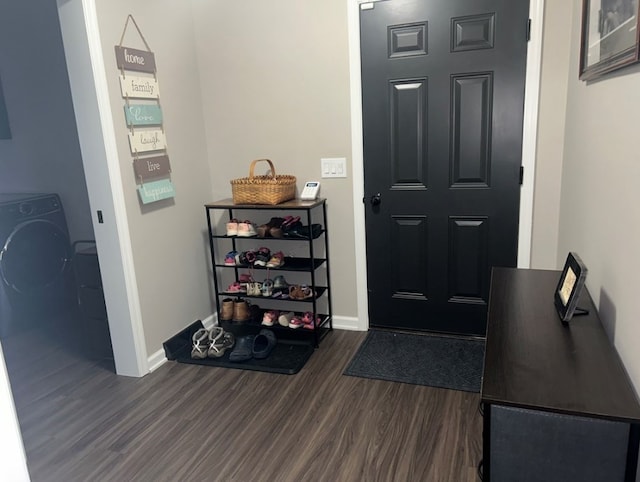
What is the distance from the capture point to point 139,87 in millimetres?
2656

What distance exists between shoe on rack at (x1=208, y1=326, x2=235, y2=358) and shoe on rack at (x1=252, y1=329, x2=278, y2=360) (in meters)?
0.18

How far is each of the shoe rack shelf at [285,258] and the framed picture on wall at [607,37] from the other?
5.18ft

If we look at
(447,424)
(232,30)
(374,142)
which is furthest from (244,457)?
(232,30)

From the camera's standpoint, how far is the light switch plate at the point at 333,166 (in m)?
3.02

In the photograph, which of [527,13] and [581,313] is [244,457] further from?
[527,13]

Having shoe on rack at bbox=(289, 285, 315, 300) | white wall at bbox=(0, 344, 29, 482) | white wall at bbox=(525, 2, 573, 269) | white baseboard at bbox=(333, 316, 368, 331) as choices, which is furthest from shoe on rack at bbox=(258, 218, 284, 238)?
white wall at bbox=(0, 344, 29, 482)

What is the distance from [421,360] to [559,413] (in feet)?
5.47

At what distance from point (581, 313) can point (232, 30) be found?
260cm

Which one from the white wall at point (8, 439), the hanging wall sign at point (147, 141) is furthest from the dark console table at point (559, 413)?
the hanging wall sign at point (147, 141)

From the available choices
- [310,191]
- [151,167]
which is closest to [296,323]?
[310,191]

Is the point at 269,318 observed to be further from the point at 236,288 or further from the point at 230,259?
the point at 230,259

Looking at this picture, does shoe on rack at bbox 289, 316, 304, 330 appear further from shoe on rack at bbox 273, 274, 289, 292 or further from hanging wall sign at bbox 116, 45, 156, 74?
hanging wall sign at bbox 116, 45, 156, 74

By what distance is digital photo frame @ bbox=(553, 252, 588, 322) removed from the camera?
1505 mm

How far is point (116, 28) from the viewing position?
2.50 meters
